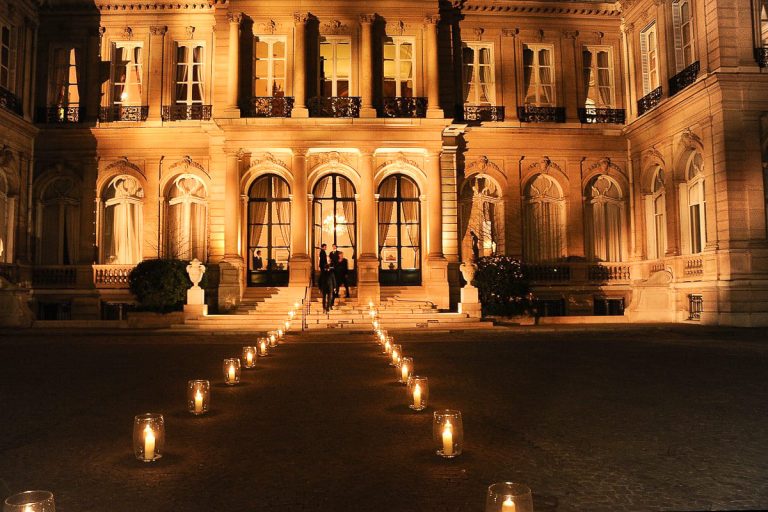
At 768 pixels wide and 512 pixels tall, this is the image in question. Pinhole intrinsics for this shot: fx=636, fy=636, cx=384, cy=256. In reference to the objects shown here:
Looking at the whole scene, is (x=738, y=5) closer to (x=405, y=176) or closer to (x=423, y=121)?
(x=423, y=121)

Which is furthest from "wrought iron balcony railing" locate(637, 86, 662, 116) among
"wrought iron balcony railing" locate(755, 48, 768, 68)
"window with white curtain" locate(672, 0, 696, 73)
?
"wrought iron balcony railing" locate(755, 48, 768, 68)

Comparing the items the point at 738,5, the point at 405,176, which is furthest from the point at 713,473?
the point at 405,176

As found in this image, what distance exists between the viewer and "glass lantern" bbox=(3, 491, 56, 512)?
255 centimetres

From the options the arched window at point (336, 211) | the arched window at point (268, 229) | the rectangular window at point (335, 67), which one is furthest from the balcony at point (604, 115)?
the arched window at point (268, 229)

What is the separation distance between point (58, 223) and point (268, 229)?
854 cm

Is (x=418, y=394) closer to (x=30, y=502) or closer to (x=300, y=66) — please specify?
(x=30, y=502)

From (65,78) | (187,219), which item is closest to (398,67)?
(187,219)

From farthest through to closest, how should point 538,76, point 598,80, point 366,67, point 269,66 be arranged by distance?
1. point 598,80
2. point 538,76
3. point 269,66
4. point 366,67

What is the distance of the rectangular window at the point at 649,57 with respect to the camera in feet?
77.4

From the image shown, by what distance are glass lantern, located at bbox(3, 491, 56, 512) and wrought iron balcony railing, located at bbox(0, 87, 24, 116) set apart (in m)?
23.0

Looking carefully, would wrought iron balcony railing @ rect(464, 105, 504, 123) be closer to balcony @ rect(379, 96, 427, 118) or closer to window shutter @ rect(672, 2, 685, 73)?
balcony @ rect(379, 96, 427, 118)

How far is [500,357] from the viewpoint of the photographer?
10.6 m

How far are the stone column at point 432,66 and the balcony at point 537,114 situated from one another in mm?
4138

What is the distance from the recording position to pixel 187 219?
24.8m
